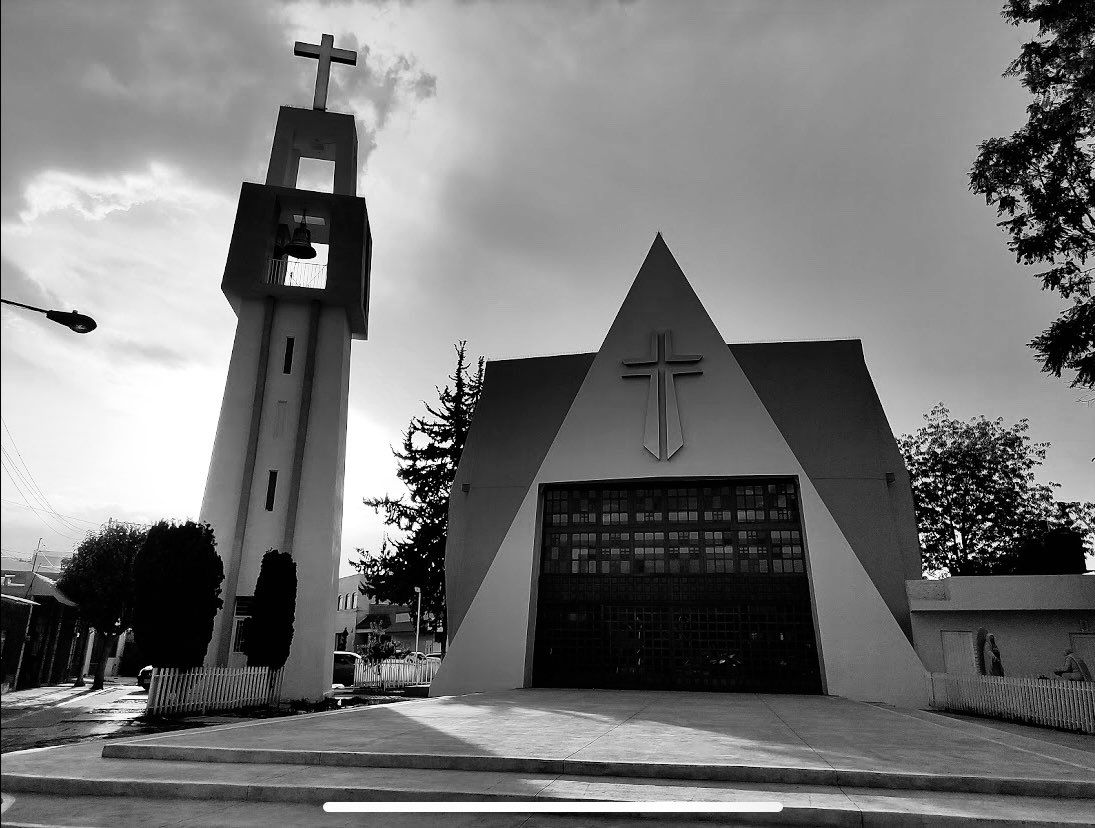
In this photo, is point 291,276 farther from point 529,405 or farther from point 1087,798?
point 1087,798

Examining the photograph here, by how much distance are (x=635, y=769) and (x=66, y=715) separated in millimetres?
14174

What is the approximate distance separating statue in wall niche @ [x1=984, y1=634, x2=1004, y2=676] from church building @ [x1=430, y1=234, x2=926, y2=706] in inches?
60.4

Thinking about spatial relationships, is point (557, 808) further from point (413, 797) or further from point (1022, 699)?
point (1022, 699)

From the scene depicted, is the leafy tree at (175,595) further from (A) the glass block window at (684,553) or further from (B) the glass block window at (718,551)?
(B) the glass block window at (718,551)

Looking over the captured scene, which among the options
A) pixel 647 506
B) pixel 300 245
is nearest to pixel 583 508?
pixel 647 506

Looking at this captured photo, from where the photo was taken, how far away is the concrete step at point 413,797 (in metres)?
5.65

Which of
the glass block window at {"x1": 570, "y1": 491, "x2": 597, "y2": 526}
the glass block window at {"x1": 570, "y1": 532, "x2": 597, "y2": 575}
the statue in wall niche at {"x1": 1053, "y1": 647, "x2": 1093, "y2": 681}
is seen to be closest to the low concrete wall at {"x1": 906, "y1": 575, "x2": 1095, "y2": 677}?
the statue in wall niche at {"x1": 1053, "y1": 647, "x2": 1093, "y2": 681}

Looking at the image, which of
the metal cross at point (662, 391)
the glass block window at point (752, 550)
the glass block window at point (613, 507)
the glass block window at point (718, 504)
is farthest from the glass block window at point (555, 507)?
the glass block window at point (752, 550)

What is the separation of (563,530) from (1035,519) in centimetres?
2560

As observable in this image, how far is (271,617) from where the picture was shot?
18.0m

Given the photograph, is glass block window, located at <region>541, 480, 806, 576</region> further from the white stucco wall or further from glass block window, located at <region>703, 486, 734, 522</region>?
the white stucco wall

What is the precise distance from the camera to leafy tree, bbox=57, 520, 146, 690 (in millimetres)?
25469

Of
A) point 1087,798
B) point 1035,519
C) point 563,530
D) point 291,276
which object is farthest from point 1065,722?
point 1035,519

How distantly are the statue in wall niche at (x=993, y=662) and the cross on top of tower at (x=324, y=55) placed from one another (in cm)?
2483
